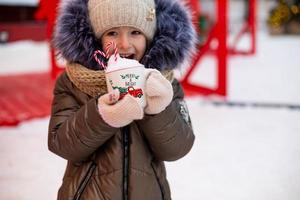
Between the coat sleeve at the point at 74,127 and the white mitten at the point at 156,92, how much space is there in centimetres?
9

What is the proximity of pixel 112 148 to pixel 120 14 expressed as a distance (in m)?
0.27

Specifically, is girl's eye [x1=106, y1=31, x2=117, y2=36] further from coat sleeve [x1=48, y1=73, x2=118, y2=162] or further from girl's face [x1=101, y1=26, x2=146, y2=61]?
coat sleeve [x1=48, y1=73, x2=118, y2=162]

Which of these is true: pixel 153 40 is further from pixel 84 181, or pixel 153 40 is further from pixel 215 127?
pixel 215 127

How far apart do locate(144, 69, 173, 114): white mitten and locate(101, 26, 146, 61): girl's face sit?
13 cm

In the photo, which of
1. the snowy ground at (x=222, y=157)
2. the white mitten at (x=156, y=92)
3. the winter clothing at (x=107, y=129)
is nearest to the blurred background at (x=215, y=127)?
the snowy ground at (x=222, y=157)

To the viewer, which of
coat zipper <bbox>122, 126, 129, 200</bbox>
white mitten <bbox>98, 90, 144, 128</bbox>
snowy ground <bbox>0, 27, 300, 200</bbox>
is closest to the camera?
white mitten <bbox>98, 90, 144, 128</bbox>

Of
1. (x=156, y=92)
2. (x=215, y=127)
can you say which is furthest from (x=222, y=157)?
(x=156, y=92)

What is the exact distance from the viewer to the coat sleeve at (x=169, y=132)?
0.82 metres

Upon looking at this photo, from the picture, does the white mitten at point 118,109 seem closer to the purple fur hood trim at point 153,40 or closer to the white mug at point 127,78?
the white mug at point 127,78

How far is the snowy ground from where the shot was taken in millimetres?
1344

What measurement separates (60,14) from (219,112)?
1485 millimetres

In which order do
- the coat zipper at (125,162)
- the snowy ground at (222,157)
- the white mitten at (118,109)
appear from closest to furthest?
the white mitten at (118,109), the coat zipper at (125,162), the snowy ground at (222,157)

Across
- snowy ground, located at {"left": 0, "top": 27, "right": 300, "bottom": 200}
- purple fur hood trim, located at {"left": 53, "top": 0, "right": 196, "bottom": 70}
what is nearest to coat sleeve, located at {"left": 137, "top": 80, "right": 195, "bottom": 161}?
purple fur hood trim, located at {"left": 53, "top": 0, "right": 196, "bottom": 70}

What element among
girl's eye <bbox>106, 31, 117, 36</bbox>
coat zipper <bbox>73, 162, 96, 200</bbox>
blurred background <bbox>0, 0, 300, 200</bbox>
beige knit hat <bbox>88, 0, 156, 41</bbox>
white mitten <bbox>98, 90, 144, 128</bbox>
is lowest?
blurred background <bbox>0, 0, 300, 200</bbox>
